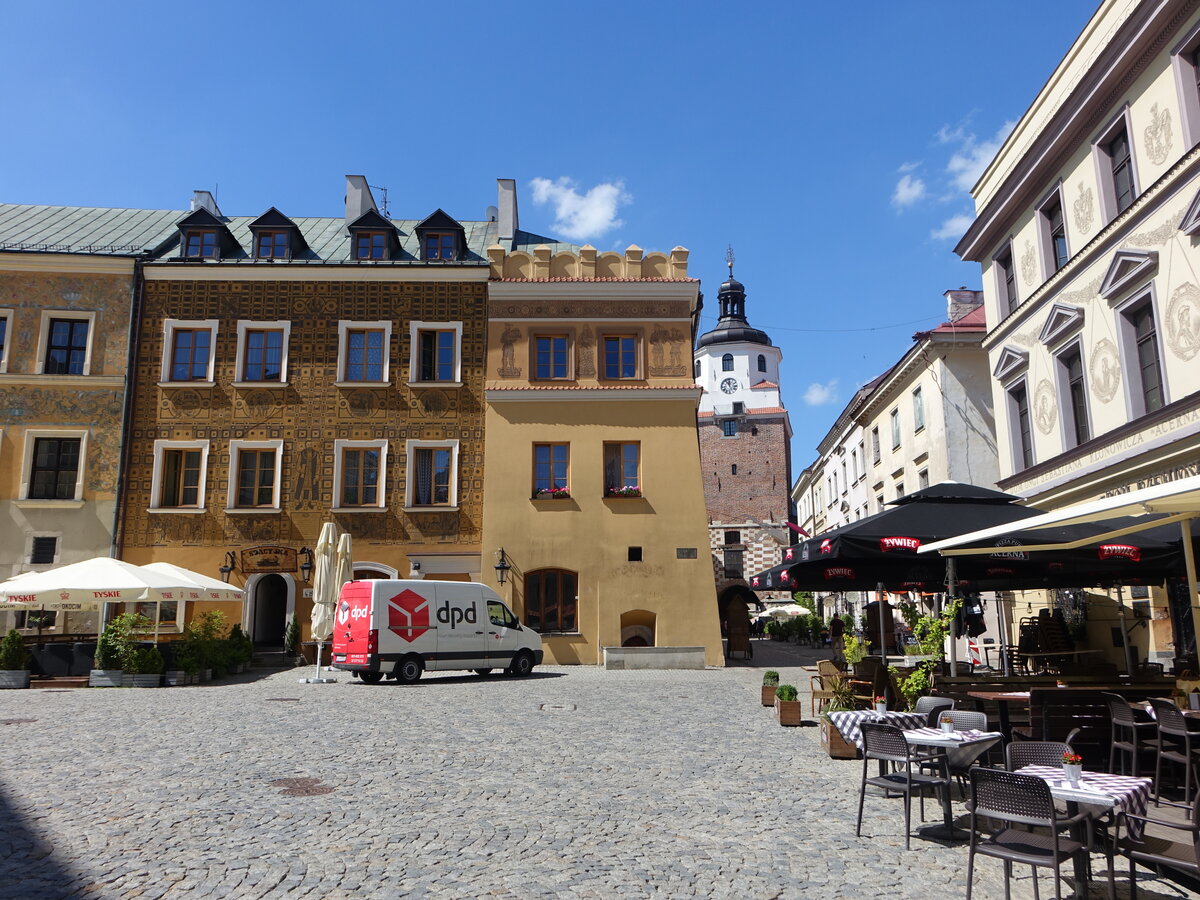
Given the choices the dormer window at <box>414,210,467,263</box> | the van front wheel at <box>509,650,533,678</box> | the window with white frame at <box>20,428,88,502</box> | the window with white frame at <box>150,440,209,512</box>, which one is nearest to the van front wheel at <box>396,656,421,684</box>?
the van front wheel at <box>509,650,533,678</box>

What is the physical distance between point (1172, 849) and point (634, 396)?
20.4 meters

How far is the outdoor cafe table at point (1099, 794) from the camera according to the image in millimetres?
5156

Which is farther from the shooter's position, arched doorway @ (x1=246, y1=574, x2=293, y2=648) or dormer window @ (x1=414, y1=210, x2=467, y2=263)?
dormer window @ (x1=414, y1=210, x2=467, y2=263)

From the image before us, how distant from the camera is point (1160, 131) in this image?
14789 millimetres

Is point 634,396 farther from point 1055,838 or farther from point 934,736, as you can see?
point 1055,838

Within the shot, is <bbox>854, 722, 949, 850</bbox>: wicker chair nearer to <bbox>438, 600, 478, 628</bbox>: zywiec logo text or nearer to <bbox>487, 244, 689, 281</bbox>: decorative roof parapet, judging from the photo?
<bbox>438, 600, 478, 628</bbox>: zywiec logo text

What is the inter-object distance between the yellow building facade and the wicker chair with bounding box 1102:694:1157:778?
16.0 m

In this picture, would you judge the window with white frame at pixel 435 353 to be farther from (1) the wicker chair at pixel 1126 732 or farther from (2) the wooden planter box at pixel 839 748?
(1) the wicker chair at pixel 1126 732

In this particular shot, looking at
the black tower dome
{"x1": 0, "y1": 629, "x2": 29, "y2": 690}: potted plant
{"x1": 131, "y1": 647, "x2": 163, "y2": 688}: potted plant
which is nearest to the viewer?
{"x1": 131, "y1": 647, "x2": 163, "y2": 688}: potted plant

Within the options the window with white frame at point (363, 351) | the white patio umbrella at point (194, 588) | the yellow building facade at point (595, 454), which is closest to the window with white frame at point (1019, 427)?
the yellow building facade at point (595, 454)

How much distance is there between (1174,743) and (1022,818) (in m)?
3.91

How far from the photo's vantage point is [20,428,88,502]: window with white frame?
24.5 meters

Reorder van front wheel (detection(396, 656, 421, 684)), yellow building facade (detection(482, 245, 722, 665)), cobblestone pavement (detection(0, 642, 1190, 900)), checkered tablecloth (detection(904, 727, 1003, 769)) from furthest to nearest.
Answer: yellow building facade (detection(482, 245, 722, 665))
van front wheel (detection(396, 656, 421, 684))
checkered tablecloth (detection(904, 727, 1003, 769))
cobblestone pavement (detection(0, 642, 1190, 900))

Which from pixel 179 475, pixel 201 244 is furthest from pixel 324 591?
pixel 201 244
